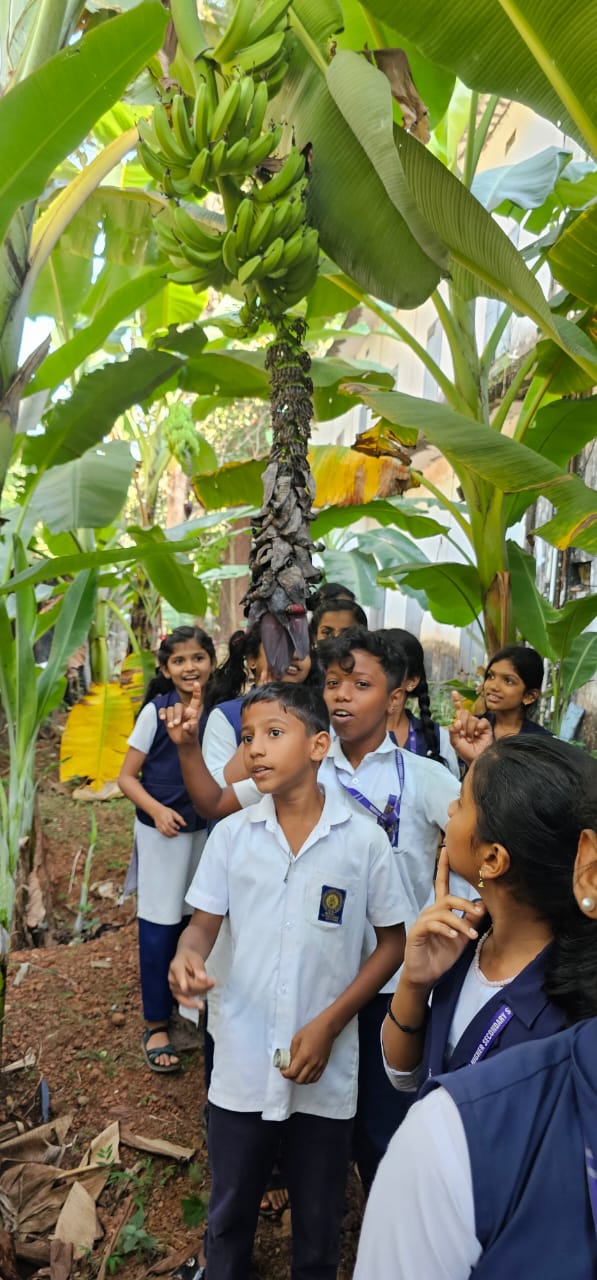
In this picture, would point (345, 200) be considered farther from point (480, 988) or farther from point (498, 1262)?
point (498, 1262)

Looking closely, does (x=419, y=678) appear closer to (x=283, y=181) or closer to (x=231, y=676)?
(x=231, y=676)

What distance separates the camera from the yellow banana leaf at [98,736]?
16.1 ft

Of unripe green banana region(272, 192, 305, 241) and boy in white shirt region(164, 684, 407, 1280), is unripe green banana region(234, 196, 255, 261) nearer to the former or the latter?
unripe green banana region(272, 192, 305, 241)

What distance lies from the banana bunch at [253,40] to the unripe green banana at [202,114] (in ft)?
0.28

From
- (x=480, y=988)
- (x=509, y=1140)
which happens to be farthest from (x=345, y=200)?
(x=509, y=1140)

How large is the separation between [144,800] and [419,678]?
0.97 m

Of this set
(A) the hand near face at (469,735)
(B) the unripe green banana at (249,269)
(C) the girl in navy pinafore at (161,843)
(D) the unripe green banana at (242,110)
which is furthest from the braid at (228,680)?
(D) the unripe green banana at (242,110)

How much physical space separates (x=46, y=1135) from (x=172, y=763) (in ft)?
3.67

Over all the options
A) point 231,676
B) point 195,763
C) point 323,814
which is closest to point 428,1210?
point 323,814

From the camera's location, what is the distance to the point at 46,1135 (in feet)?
7.88

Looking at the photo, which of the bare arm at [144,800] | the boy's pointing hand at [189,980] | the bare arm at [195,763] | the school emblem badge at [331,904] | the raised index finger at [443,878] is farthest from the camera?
the bare arm at [144,800]

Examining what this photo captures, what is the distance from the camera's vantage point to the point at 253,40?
2.15m

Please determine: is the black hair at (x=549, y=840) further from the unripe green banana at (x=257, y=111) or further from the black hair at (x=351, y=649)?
the unripe green banana at (x=257, y=111)

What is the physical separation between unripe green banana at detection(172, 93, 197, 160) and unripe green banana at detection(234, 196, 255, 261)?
0.17m
